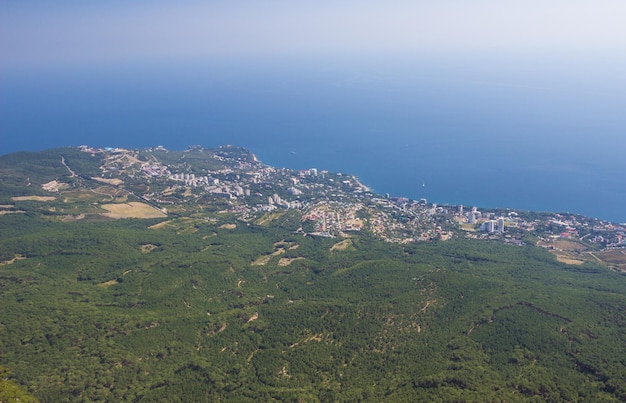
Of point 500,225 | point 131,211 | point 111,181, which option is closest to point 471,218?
point 500,225

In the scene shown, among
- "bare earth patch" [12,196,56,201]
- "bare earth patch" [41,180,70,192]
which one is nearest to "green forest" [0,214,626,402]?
"bare earth patch" [12,196,56,201]

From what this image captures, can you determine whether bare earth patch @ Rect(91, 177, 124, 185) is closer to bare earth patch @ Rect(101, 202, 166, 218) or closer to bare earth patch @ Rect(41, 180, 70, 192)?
bare earth patch @ Rect(41, 180, 70, 192)

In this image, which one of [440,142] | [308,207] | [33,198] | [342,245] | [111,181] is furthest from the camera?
[440,142]

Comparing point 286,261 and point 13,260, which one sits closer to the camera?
point 13,260

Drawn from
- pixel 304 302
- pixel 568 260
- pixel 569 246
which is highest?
pixel 304 302

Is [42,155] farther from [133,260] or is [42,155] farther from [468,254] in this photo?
[468,254]

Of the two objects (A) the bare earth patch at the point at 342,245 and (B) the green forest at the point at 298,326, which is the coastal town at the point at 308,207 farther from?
(B) the green forest at the point at 298,326

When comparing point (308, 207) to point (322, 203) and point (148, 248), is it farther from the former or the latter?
point (148, 248)
